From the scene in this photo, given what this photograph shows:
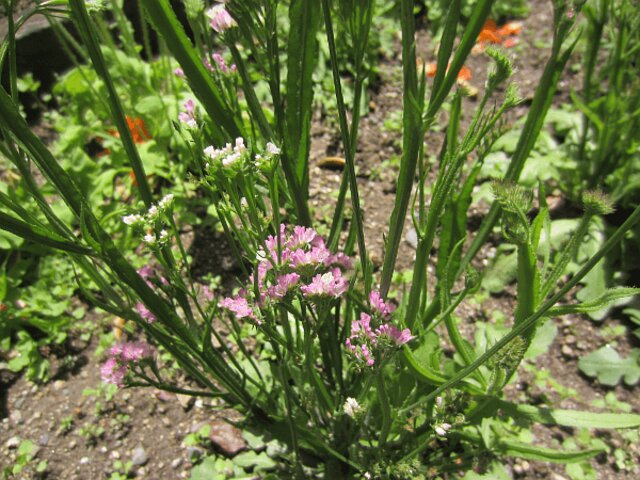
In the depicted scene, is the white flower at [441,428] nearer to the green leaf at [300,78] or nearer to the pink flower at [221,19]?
the green leaf at [300,78]

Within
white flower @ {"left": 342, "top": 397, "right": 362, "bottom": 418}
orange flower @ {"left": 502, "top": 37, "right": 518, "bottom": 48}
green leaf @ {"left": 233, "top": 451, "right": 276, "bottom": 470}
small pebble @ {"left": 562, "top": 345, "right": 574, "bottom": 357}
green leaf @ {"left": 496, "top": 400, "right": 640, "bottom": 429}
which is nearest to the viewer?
white flower @ {"left": 342, "top": 397, "right": 362, "bottom": 418}

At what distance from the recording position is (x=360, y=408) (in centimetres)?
106

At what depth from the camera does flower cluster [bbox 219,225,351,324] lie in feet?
2.88

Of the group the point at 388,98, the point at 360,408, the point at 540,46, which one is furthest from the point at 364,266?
the point at 540,46

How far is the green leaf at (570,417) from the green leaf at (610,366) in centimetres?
48

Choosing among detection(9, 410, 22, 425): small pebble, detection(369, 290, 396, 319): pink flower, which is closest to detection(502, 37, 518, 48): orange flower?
detection(369, 290, 396, 319): pink flower

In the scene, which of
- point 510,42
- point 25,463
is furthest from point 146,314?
point 510,42

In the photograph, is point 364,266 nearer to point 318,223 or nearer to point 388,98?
point 318,223

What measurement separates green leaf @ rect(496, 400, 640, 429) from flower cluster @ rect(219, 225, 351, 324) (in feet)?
2.06

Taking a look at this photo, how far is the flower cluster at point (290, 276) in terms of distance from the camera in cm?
88

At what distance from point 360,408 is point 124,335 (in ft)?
3.75

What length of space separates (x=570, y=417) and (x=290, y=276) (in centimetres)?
87

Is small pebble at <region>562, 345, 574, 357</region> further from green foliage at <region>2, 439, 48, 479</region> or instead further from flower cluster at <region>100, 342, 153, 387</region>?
green foliage at <region>2, 439, 48, 479</region>

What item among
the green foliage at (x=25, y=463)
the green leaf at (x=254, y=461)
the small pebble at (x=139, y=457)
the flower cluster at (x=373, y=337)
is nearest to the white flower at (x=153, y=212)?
the flower cluster at (x=373, y=337)
